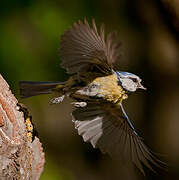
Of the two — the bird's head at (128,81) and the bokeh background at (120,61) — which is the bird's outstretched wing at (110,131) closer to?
the bird's head at (128,81)

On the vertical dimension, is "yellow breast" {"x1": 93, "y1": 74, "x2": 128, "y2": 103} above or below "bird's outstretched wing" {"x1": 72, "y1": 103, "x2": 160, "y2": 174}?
above

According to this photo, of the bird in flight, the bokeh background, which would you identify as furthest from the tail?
the bokeh background

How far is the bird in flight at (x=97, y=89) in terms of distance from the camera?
116 inches

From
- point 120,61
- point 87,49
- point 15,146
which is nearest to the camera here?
point 15,146

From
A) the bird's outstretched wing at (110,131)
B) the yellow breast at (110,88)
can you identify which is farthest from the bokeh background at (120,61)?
the yellow breast at (110,88)

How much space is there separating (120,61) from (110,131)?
2.44m

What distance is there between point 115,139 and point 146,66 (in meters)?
2.64

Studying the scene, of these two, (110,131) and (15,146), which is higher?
(15,146)

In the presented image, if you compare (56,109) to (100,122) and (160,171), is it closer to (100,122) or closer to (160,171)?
(160,171)

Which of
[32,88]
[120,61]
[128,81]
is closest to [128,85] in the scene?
[128,81]

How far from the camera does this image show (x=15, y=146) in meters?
2.64

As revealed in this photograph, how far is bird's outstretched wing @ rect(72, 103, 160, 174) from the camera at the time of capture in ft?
11.1

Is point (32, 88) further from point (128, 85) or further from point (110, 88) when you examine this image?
point (128, 85)

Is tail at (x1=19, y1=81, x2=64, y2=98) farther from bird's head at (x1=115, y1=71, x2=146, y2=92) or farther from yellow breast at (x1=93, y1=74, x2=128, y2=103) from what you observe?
bird's head at (x1=115, y1=71, x2=146, y2=92)
